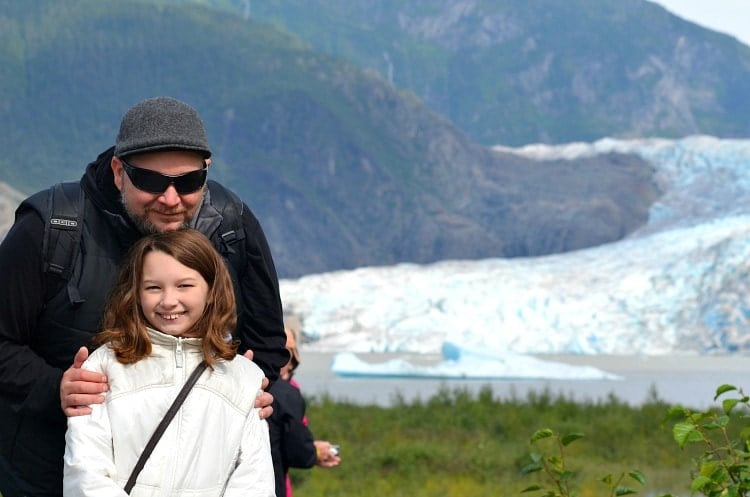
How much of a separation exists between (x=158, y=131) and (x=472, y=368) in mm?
19325

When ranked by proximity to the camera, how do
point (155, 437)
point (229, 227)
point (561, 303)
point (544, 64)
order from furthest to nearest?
1. point (544, 64)
2. point (561, 303)
3. point (229, 227)
4. point (155, 437)

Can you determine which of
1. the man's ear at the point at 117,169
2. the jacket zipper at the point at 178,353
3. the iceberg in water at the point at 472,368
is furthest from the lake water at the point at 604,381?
the jacket zipper at the point at 178,353

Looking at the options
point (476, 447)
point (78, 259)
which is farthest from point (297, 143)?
point (78, 259)

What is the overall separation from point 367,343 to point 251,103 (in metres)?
30.1

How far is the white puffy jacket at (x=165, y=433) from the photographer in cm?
203

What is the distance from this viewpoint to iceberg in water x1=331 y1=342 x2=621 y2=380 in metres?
21.0

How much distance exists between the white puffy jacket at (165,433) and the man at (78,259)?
0.31 ft

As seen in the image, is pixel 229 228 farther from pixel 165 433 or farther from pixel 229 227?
pixel 165 433

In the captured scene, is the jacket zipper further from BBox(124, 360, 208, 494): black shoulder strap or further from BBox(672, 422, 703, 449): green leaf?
BBox(672, 422, 703, 449): green leaf

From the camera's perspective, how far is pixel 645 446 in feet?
34.8

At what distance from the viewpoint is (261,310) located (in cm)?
243

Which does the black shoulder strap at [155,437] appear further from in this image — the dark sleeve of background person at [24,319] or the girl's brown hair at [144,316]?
the dark sleeve of background person at [24,319]

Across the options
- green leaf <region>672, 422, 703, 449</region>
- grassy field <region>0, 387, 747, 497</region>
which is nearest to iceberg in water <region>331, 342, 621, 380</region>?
grassy field <region>0, 387, 747, 497</region>

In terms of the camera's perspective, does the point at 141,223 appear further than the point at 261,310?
No
